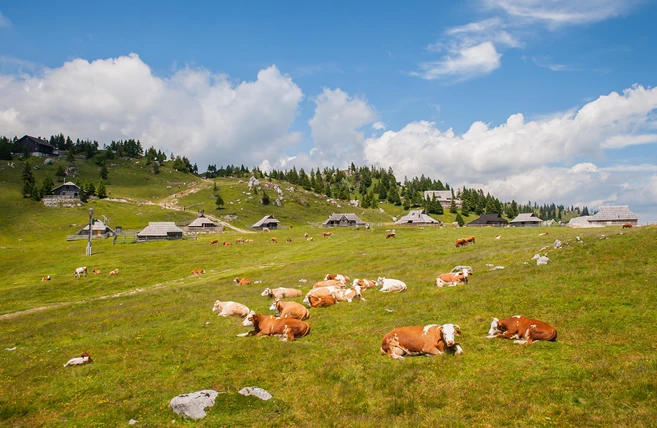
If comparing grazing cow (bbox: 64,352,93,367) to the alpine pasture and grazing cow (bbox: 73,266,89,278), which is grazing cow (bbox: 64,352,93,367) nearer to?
the alpine pasture

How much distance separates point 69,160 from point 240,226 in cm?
12310

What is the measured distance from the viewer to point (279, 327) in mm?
16125

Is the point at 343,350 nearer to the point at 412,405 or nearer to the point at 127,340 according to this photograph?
the point at 412,405

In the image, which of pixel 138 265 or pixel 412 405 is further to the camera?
pixel 138 265

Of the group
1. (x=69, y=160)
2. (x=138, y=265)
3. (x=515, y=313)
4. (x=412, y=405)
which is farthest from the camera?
(x=69, y=160)

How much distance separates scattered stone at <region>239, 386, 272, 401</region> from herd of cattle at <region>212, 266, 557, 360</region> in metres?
4.54

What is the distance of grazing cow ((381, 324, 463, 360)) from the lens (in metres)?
12.5

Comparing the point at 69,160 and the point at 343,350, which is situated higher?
the point at 69,160

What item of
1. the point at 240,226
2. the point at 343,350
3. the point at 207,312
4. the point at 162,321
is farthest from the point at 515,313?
the point at 240,226

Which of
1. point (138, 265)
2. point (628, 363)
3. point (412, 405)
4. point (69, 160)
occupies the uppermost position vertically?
point (69, 160)

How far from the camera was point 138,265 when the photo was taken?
49.9 m

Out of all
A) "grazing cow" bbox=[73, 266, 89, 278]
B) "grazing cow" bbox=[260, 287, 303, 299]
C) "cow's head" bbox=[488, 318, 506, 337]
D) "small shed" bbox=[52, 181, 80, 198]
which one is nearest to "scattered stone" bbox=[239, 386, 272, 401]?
"cow's head" bbox=[488, 318, 506, 337]

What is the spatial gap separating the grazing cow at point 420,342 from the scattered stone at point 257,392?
4505 mm

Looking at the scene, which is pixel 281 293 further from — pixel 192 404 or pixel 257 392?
pixel 192 404
